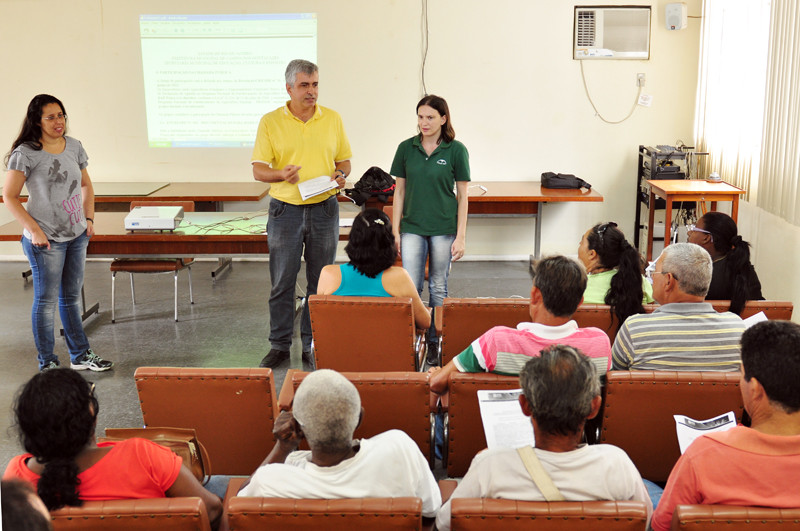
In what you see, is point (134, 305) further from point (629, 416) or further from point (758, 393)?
point (758, 393)

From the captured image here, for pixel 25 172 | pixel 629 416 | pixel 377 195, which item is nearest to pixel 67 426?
pixel 629 416

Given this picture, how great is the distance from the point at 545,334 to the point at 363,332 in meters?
1.07

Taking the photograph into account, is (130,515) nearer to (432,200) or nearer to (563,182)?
(432,200)

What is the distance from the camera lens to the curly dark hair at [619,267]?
3.00 m

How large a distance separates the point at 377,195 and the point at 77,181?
2.66 m

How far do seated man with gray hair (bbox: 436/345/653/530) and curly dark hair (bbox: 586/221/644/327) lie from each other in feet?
4.34

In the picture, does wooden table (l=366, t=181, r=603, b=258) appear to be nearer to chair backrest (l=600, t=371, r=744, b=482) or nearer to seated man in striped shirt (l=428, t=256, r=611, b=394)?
seated man in striped shirt (l=428, t=256, r=611, b=394)

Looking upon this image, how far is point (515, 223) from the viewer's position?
729cm

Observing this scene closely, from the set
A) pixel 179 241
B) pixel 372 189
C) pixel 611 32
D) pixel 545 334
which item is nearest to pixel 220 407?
pixel 545 334

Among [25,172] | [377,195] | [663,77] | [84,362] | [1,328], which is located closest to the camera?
[25,172]

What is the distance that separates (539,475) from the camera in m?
1.63

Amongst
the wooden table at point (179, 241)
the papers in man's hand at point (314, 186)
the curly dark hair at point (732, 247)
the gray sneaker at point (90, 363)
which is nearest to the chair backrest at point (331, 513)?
the curly dark hair at point (732, 247)

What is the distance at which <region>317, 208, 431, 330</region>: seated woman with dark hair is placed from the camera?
11.0ft

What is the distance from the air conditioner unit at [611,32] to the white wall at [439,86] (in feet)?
0.27
